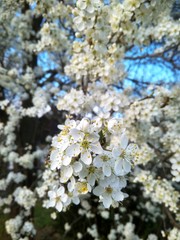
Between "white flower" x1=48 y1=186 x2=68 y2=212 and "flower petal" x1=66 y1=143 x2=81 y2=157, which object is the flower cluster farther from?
"white flower" x1=48 y1=186 x2=68 y2=212

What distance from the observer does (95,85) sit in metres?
4.00

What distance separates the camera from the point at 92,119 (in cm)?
213

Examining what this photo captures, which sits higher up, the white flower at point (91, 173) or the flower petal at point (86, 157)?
the flower petal at point (86, 157)

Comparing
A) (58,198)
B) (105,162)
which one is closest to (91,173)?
(105,162)

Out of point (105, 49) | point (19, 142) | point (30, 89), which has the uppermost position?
point (30, 89)

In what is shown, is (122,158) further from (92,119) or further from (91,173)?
(92,119)

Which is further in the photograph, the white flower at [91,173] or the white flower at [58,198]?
the white flower at [58,198]

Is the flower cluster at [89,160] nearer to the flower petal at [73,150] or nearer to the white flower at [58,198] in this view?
the flower petal at [73,150]

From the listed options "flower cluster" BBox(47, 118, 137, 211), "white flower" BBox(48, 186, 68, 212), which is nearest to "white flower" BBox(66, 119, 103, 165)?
"flower cluster" BBox(47, 118, 137, 211)

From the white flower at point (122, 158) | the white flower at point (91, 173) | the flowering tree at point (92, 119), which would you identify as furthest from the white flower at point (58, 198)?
the white flower at point (122, 158)

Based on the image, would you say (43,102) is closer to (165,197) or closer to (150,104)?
(150,104)

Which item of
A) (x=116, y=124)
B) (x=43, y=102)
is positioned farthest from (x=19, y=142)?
(x=116, y=124)

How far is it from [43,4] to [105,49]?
71 centimetres

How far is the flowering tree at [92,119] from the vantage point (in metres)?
1.60
